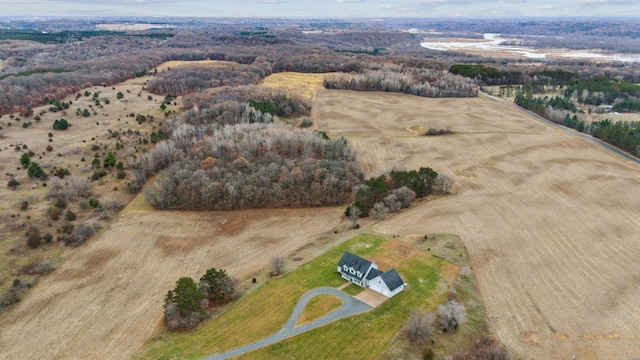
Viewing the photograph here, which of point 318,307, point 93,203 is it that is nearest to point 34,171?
point 93,203


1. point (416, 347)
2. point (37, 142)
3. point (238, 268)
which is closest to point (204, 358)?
point (238, 268)

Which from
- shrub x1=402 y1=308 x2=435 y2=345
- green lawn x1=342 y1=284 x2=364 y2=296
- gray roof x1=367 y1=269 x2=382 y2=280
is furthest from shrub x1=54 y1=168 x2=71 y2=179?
shrub x1=402 y1=308 x2=435 y2=345

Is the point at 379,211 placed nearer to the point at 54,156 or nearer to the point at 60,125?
the point at 54,156

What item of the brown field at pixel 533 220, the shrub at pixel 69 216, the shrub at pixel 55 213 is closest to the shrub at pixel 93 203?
the shrub at pixel 69 216

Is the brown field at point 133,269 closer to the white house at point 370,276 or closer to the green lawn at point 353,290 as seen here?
the white house at point 370,276

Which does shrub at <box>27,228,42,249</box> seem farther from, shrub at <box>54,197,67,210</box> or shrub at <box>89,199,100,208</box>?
shrub at <box>89,199,100,208</box>
